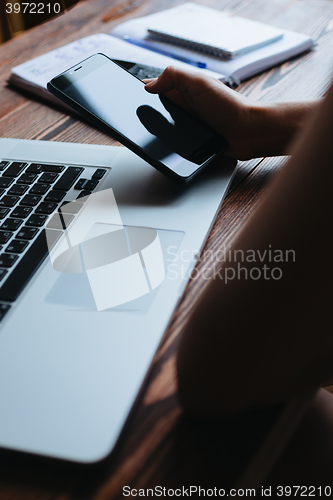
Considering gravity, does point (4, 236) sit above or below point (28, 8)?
below

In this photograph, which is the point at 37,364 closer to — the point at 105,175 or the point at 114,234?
the point at 114,234

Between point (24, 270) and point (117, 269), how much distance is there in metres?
0.10

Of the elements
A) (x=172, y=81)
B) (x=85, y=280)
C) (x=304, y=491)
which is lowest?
(x=304, y=491)

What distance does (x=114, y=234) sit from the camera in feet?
1.44

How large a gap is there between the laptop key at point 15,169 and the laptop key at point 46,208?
9 cm

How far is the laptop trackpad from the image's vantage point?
1.18ft

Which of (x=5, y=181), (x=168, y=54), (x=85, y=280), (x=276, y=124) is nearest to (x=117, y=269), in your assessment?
(x=85, y=280)

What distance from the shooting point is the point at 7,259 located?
412 mm

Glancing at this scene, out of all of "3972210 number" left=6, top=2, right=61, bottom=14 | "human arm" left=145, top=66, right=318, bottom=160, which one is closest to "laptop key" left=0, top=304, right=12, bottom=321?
"human arm" left=145, top=66, right=318, bottom=160

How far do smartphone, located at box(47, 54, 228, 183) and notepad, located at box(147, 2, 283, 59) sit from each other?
1.03 ft

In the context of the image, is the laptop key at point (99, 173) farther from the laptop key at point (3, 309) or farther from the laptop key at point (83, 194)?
the laptop key at point (3, 309)

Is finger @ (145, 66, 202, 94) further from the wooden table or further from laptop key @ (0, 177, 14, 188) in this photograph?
laptop key @ (0, 177, 14, 188)

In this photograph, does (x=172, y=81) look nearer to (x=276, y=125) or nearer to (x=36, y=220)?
(x=276, y=125)

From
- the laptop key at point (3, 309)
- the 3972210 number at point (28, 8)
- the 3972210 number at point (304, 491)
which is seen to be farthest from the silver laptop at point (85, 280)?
the 3972210 number at point (28, 8)
